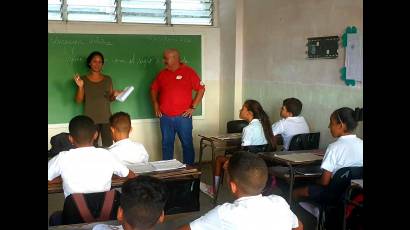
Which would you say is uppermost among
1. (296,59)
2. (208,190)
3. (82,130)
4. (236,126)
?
(296,59)

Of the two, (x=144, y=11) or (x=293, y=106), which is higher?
(x=144, y=11)

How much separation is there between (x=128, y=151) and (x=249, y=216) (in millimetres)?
1608

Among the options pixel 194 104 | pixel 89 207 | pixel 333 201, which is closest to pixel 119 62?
pixel 194 104

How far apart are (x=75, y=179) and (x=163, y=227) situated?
762 mm

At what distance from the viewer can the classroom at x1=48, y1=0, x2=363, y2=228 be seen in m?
4.32

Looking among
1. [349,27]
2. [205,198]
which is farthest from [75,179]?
[349,27]

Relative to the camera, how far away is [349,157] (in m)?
2.99

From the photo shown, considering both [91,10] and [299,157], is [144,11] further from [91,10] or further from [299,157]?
[299,157]

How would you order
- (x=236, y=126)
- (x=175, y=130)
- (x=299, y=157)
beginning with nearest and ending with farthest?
(x=299, y=157) < (x=236, y=126) < (x=175, y=130)

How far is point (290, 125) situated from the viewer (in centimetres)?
421

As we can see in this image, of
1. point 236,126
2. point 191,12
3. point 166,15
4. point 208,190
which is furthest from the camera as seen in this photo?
point 191,12

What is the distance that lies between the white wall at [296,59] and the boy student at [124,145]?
72.6 inches

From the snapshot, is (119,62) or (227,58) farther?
(227,58)
